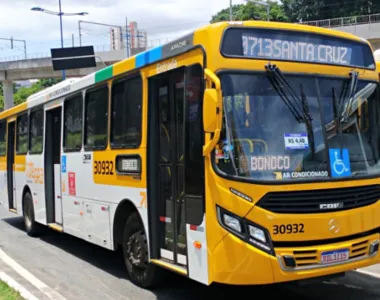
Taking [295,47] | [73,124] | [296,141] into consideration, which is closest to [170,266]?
[296,141]

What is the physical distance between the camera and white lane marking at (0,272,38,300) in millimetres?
6573

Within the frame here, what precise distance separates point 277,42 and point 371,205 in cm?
204

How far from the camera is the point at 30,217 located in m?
12.1

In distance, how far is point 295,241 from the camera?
17.1ft

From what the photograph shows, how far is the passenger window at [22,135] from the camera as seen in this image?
1227 cm

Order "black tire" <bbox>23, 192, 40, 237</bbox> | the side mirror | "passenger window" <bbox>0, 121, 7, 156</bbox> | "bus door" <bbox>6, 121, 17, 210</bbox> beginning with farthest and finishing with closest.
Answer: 1. "passenger window" <bbox>0, 121, 7, 156</bbox>
2. "bus door" <bbox>6, 121, 17, 210</bbox>
3. "black tire" <bbox>23, 192, 40, 237</bbox>
4. the side mirror

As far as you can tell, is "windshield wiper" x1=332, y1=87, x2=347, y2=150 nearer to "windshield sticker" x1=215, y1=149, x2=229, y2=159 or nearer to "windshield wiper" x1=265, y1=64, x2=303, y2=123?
"windshield wiper" x1=265, y1=64, x2=303, y2=123

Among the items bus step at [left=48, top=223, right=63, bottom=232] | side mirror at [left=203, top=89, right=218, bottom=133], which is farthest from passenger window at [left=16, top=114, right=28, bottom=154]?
side mirror at [left=203, top=89, right=218, bottom=133]

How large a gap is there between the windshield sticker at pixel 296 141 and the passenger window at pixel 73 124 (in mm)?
4463

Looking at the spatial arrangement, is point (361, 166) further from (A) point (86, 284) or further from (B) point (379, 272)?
(A) point (86, 284)

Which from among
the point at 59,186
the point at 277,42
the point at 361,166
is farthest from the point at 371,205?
the point at 59,186

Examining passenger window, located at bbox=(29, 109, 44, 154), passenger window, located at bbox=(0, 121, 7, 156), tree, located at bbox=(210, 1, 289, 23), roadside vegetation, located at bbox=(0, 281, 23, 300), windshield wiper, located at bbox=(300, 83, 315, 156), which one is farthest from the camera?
tree, located at bbox=(210, 1, 289, 23)

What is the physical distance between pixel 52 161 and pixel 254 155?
251 inches

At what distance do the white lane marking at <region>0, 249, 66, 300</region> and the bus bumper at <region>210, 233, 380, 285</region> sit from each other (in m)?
2.68
